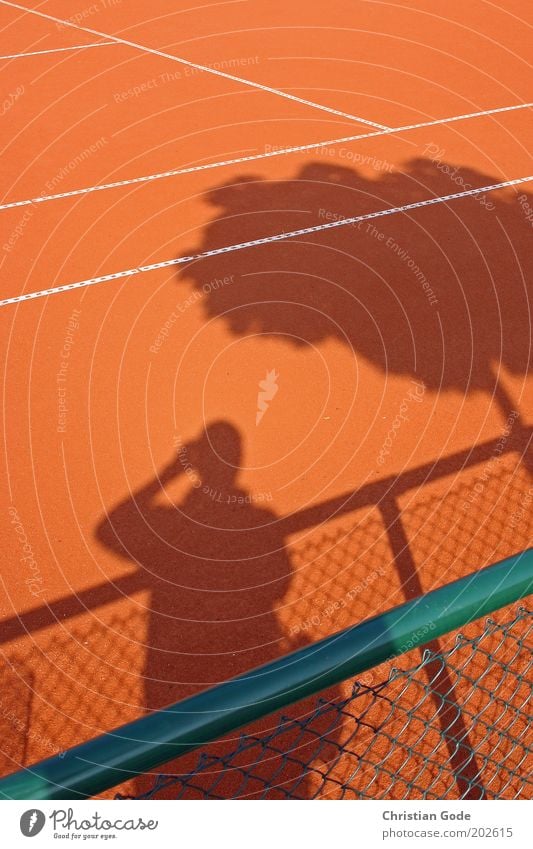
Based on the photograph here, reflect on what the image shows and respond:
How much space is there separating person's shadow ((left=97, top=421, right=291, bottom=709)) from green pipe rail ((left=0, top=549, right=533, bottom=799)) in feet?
11.4

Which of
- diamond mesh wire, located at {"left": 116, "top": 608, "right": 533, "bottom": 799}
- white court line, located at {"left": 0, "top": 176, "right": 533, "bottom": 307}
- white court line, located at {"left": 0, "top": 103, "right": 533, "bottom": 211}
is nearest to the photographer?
diamond mesh wire, located at {"left": 116, "top": 608, "right": 533, "bottom": 799}

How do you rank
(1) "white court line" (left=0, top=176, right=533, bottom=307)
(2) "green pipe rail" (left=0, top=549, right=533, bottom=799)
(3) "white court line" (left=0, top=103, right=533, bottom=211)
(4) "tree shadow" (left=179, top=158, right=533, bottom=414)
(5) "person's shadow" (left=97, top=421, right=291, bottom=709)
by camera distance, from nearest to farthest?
(2) "green pipe rail" (left=0, top=549, right=533, bottom=799), (5) "person's shadow" (left=97, top=421, right=291, bottom=709), (4) "tree shadow" (left=179, top=158, right=533, bottom=414), (1) "white court line" (left=0, top=176, right=533, bottom=307), (3) "white court line" (left=0, top=103, right=533, bottom=211)

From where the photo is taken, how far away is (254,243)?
10.6 metres

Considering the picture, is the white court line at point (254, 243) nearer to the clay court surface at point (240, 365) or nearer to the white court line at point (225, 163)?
the clay court surface at point (240, 365)

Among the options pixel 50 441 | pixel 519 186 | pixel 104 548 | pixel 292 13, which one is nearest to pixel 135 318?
pixel 50 441

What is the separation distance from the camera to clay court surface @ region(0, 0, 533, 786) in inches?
254

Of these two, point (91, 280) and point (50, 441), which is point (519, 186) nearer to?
point (91, 280)

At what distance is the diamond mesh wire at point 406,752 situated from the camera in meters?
Answer: 5.16

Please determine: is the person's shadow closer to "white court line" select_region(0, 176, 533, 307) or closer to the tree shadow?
the tree shadow

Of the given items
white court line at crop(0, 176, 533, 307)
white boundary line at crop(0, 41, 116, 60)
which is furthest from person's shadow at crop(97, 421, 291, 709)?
white boundary line at crop(0, 41, 116, 60)

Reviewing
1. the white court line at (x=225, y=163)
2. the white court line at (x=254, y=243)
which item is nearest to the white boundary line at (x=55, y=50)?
the white court line at (x=225, y=163)

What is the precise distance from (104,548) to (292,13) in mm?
13919

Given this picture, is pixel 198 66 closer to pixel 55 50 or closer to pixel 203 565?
pixel 55 50

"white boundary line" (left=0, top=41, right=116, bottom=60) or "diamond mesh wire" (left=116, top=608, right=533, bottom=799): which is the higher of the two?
"white boundary line" (left=0, top=41, right=116, bottom=60)
